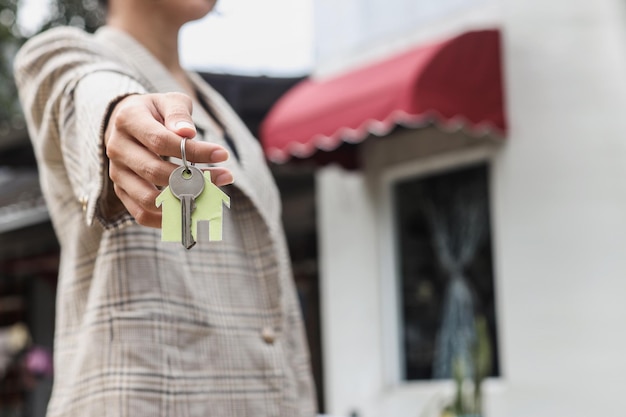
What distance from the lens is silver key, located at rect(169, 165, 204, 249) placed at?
1.26 meters

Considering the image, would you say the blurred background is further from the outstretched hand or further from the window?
the outstretched hand

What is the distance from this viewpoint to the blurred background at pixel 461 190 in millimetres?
5926

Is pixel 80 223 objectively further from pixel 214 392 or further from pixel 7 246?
pixel 7 246

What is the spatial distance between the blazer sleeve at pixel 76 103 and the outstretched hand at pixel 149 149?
0.37 feet

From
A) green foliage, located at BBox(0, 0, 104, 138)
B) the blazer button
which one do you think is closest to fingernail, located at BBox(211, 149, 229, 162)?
the blazer button

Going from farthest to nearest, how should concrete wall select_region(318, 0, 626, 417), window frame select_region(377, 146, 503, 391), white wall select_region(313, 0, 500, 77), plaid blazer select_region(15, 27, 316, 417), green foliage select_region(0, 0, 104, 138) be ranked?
green foliage select_region(0, 0, 104, 138) < window frame select_region(377, 146, 503, 391) < white wall select_region(313, 0, 500, 77) < concrete wall select_region(318, 0, 626, 417) < plaid blazer select_region(15, 27, 316, 417)

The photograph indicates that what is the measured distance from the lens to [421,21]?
7.08 m

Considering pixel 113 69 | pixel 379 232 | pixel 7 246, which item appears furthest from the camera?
pixel 7 246

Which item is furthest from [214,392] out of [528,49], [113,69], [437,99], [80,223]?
[528,49]

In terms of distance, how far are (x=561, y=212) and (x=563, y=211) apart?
13 mm

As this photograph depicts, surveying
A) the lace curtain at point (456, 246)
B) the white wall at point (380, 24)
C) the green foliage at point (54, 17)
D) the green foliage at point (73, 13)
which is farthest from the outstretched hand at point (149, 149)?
the green foliage at point (73, 13)

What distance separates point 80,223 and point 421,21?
18.0 feet

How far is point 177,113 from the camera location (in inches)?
53.3

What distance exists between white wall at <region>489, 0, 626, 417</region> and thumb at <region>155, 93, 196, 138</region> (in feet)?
15.5
